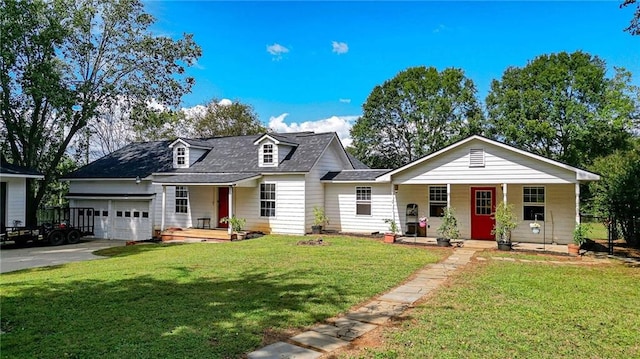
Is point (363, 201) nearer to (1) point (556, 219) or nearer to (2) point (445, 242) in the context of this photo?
(2) point (445, 242)

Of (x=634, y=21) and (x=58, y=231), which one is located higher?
(x=634, y=21)

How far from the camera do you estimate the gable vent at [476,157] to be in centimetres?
1502

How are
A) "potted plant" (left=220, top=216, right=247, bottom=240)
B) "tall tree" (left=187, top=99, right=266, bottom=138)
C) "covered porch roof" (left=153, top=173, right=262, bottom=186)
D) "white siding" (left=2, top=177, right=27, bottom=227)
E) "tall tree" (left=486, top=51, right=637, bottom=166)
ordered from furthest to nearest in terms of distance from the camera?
"tall tree" (left=187, top=99, right=266, bottom=138)
"tall tree" (left=486, top=51, right=637, bottom=166)
"white siding" (left=2, top=177, right=27, bottom=227)
"covered porch roof" (left=153, top=173, right=262, bottom=186)
"potted plant" (left=220, top=216, right=247, bottom=240)

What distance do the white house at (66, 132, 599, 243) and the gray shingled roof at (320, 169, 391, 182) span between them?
5 centimetres

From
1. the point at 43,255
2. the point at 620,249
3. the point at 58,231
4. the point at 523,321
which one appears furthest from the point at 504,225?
the point at 58,231

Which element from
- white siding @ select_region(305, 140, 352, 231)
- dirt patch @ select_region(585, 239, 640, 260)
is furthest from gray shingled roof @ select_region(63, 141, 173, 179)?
dirt patch @ select_region(585, 239, 640, 260)

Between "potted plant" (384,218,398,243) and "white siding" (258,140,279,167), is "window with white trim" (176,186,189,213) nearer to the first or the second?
"white siding" (258,140,279,167)

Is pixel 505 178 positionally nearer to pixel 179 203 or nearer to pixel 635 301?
pixel 635 301

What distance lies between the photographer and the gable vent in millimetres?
15023

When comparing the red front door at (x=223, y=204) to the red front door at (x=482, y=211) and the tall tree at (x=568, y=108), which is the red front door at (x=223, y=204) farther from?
the tall tree at (x=568, y=108)

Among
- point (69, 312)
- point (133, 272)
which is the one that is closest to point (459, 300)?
point (69, 312)

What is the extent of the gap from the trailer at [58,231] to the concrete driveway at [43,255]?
431mm

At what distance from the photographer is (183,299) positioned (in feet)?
23.7

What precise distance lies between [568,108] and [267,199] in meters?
25.1
